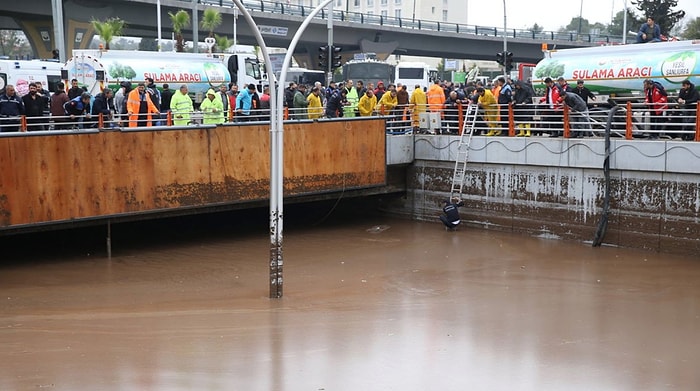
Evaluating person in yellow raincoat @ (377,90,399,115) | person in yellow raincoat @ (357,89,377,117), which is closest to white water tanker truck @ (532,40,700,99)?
person in yellow raincoat @ (377,90,399,115)

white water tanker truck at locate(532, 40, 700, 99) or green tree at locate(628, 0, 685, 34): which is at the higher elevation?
green tree at locate(628, 0, 685, 34)

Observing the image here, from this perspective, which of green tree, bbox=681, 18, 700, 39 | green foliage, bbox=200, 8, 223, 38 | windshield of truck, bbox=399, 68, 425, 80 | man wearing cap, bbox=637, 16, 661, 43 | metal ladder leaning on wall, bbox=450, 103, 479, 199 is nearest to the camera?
metal ladder leaning on wall, bbox=450, 103, 479, 199

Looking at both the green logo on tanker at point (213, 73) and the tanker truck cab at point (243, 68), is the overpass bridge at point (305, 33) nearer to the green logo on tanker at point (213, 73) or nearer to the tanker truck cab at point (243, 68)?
the tanker truck cab at point (243, 68)

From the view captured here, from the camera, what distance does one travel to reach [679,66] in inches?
937

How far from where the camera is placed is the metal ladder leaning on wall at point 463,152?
22.1 meters

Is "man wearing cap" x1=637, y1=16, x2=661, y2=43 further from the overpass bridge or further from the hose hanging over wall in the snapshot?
the overpass bridge

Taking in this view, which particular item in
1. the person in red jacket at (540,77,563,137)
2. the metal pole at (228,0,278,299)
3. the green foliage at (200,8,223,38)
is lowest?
the metal pole at (228,0,278,299)

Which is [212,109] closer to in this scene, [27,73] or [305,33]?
[27,73]

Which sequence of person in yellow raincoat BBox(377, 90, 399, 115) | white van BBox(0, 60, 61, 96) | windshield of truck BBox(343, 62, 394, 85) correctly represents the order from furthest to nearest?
windshield of truck BBox(343, 62, 394, 85) → white van BBox(0, 60, 61, 96) → person in yellow raincoat BBox(377, 90, 399, 115)

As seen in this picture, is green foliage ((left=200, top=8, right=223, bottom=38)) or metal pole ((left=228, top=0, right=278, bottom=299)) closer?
metal pole ((left=228, top=0, right=278, bottom=299))

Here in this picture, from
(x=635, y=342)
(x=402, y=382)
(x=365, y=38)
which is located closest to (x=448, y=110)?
(x=635, y=342)

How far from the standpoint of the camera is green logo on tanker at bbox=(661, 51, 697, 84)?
23609 mm

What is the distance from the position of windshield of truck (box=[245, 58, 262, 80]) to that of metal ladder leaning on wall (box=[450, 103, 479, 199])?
13.6 m

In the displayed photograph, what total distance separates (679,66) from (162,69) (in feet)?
55.3
